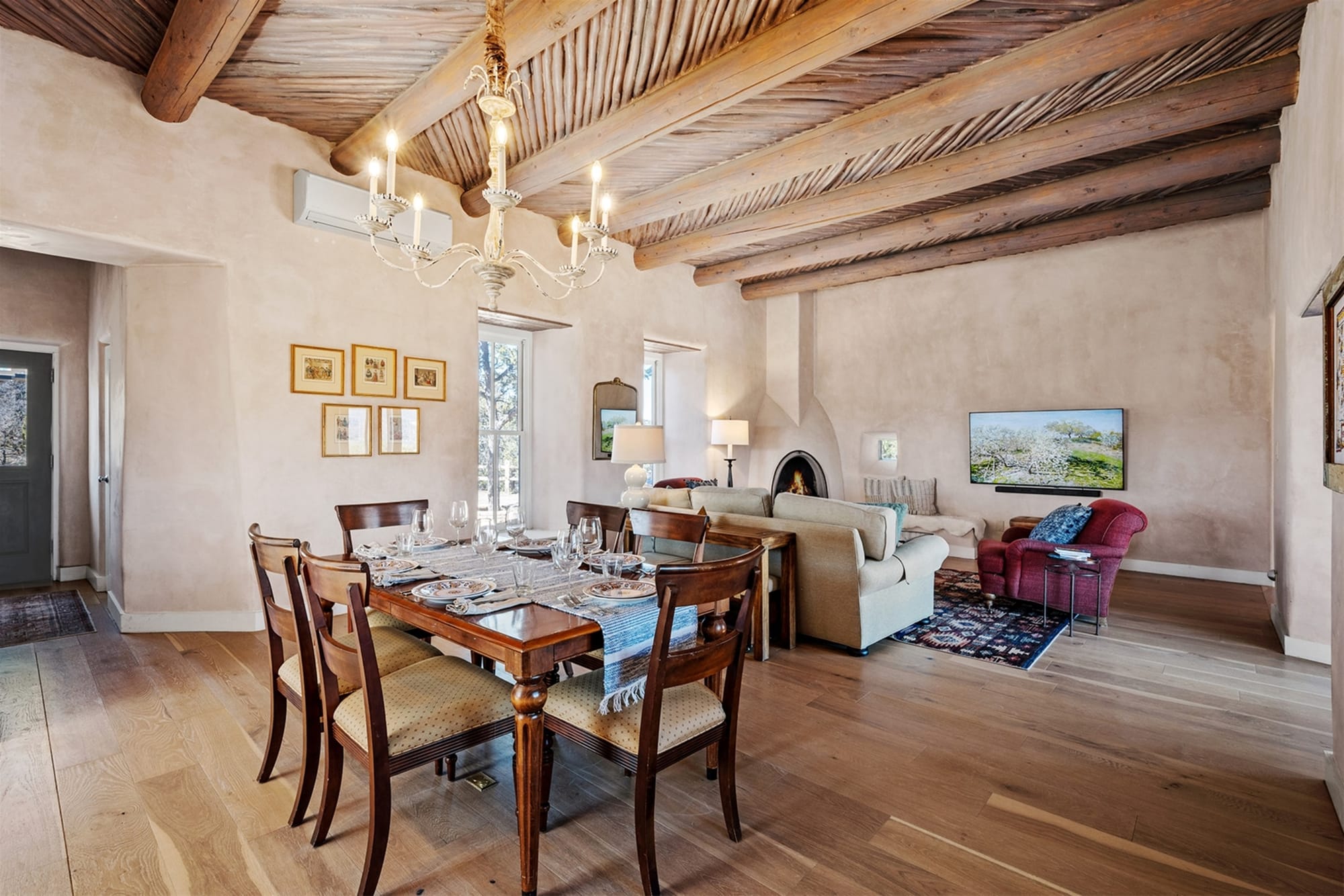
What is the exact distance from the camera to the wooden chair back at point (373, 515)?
3.04 meters

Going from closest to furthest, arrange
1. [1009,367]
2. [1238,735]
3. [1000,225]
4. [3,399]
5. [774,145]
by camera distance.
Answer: [1238,735]
[774,145]
[3,399]
[1000,225]
[1009,367]

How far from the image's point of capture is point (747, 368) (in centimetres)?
810

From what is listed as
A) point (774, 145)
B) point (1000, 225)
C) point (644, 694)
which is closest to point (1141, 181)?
point (1000, 225)

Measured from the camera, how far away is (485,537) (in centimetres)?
257

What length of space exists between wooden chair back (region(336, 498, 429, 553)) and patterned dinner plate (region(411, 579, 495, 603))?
1016mm

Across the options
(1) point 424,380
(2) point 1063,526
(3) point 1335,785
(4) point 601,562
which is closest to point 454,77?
(1) point 424,380

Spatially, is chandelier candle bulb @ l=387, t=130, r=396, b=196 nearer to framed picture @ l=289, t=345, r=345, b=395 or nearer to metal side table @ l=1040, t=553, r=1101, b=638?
framed picture @ l=289, t=345, r=345, b=395

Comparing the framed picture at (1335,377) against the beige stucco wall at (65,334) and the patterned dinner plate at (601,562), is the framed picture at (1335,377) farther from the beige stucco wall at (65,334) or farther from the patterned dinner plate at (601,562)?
the beige stucco wall at (65,334)

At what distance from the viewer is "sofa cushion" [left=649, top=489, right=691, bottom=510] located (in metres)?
4.43

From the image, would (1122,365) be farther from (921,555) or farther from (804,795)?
(804,795)

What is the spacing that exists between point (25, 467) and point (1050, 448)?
923cm

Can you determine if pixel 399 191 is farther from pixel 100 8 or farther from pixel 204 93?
pixel 100 8

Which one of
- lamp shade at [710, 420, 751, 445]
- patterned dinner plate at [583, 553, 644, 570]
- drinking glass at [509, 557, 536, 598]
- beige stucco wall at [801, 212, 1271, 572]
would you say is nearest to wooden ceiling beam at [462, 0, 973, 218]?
patterned dinner plate at [583, 553, 644, 570]

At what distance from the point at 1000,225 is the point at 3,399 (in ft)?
28.8
